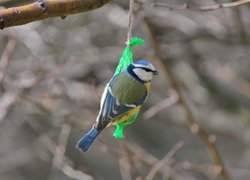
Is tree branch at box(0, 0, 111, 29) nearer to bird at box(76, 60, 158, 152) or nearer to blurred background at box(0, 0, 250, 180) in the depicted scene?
bird at box(76, 60, 158, 152)

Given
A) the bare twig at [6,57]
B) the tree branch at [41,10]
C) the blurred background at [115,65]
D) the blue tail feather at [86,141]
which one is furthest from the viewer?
the blurred background at [115,65]

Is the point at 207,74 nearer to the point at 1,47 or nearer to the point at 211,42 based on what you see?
the point at 211,42

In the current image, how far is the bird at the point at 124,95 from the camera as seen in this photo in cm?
210

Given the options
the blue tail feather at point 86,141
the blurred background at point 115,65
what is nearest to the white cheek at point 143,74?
the blue tail feather at point 86,141

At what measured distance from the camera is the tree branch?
1731mm

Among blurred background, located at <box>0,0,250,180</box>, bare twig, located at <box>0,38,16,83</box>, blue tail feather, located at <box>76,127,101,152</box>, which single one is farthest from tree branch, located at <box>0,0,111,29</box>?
blurred background, located at <box>0,0,250,180</box>

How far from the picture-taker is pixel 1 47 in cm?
505

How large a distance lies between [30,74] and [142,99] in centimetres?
295

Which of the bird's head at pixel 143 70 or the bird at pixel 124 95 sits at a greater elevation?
the bird's head at pixel 143 70

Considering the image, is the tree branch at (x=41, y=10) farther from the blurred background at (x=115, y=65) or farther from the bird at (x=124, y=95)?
the blurred background at (x=115, y=65)

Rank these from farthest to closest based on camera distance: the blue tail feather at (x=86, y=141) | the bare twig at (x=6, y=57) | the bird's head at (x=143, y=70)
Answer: the bare twig at (x=6, y=57), the bird's head at (x=143, y=70), the blue tail feather at (x=86, y=141)

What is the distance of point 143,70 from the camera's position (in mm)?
2141

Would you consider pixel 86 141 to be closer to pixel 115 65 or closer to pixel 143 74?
pixel 143 74

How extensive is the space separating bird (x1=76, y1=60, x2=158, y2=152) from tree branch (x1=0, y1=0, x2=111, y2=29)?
1.07 feet
